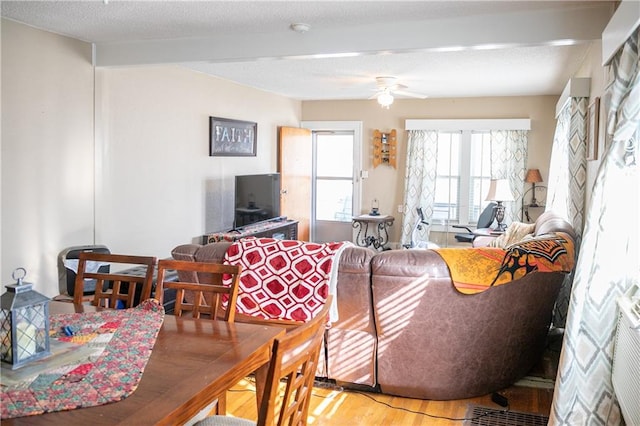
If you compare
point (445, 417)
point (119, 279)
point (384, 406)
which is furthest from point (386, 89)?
point (119, 279)

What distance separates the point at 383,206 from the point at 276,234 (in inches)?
88.6

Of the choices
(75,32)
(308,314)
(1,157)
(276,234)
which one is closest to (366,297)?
(308,314)

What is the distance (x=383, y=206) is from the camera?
875 cm

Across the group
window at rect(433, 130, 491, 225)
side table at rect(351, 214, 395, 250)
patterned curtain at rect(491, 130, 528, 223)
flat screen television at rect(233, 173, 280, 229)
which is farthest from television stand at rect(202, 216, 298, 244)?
patterned curtain at rect(491, 130, 528, 223)

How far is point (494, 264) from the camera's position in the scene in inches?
121

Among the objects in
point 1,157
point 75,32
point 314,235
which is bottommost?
point 314,235

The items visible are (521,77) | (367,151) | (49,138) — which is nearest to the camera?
(49,138)

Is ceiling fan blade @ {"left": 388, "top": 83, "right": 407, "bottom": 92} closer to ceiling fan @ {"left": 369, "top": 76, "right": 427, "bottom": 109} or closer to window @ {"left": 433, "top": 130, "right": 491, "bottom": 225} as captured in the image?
ceiling fan @ {"left": 369, "top": 76, "right": 427, "bottom": 109}

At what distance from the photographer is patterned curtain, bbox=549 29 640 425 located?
2.52 meters

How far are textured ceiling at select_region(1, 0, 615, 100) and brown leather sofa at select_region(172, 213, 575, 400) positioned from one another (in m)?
1.50

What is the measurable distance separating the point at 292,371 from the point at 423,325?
184 cm

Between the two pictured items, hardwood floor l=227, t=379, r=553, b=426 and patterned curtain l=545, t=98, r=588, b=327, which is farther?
patterned curtain l=545, t=98, r=588, b=327

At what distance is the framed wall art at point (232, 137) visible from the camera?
20.8 feet

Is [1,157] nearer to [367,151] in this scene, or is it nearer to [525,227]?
[525,227]
